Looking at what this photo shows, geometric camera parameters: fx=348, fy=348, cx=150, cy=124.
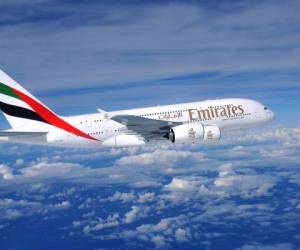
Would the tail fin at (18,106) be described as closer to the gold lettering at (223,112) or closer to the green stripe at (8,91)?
the green stripe at (8,91)

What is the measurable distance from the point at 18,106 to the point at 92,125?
9.01 metres

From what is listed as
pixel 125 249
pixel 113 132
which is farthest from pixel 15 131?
pixel 125 249

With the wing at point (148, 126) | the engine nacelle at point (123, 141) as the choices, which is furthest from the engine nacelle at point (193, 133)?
the engine nacelle at point (123, 141)

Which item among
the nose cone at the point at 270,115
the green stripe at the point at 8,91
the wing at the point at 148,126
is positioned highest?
the green stripe at the point at 8,91

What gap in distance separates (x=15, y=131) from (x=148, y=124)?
586 inches

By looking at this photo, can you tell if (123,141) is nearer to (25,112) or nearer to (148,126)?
(148,126)

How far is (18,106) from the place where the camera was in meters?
40.8

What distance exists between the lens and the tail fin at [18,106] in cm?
4041

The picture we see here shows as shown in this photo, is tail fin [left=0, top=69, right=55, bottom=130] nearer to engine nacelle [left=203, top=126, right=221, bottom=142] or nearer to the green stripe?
the green stripe

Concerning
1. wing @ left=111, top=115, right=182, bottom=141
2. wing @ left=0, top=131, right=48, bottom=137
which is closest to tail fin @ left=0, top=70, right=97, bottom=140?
wing @ left=0, top=131, right=48, bottom=137

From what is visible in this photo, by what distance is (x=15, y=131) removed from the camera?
127 feet

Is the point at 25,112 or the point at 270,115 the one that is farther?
the point at 270,115

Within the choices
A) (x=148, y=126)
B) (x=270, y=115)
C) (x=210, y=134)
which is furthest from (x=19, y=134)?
(x=270, y=115)

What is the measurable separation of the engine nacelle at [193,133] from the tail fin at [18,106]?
15.2m
